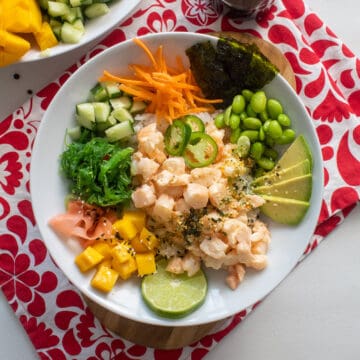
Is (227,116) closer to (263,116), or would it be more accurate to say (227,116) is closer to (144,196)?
(263,116)

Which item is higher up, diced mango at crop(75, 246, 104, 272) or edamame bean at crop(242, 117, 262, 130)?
edamame bean at crop(242, 117, 262, 130)

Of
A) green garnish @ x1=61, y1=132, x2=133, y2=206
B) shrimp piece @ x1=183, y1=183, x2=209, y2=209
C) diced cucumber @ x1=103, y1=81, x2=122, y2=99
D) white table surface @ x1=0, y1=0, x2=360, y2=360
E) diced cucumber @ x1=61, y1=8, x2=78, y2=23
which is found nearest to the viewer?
shrimp piece @ x1=183, y1=183, x2=209, y2=209

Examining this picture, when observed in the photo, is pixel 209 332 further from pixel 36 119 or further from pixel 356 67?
pixel 356 67

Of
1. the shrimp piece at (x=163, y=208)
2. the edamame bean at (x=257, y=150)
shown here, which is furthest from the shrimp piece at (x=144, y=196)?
the edamame bean at (x=257, y=150)

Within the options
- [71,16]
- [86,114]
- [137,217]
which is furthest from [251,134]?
[71,16]

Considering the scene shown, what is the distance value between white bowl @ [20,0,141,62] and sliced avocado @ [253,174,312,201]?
4.00 feet

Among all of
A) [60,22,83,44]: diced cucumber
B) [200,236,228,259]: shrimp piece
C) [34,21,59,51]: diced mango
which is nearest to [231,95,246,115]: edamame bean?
[200,236,228,259]: shrimp piece

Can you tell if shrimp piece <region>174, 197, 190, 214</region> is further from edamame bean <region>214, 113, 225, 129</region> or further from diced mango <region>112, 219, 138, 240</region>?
edamame bean <region>214, 113, 225, 129</region>

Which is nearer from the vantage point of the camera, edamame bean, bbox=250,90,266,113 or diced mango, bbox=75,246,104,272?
diced mango, bbox=75,246,104,272

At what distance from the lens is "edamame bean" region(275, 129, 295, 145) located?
8.84ft

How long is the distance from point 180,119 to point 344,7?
129 cm

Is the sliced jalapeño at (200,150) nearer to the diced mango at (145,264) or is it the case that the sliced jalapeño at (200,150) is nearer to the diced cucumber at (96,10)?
the diced mango at (145,264)

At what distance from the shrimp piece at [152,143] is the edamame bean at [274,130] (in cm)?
55

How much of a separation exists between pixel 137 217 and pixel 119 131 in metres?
0.46
